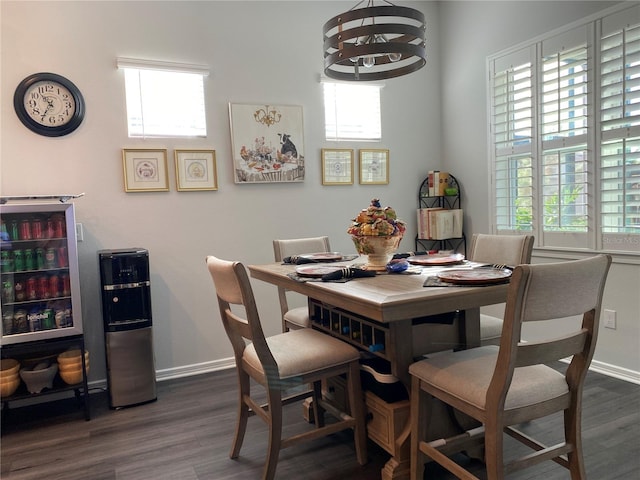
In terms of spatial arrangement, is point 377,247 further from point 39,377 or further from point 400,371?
point 39,377

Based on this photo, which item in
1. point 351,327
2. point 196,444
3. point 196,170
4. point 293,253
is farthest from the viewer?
point 196,170

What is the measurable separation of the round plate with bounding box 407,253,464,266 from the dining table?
3 cm

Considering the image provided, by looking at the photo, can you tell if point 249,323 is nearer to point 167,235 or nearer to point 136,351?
point 136,351

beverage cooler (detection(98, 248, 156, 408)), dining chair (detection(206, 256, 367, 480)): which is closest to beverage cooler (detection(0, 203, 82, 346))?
beverage cooler (detection(98, 248, 156, 408))

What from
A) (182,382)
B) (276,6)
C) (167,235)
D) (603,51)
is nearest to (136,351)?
(182,382)

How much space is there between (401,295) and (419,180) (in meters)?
2.85

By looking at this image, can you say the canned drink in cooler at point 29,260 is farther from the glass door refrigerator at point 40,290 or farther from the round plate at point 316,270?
the round plate at point 316,270

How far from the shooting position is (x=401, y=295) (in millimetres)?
1672

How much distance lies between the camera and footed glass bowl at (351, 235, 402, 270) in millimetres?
2256

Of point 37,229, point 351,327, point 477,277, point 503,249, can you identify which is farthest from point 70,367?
point 503,249

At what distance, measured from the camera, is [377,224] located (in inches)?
87.3

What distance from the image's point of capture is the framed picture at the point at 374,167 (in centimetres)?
405

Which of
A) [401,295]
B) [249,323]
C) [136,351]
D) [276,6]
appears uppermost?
[276,6]

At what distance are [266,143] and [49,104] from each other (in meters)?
1.47
